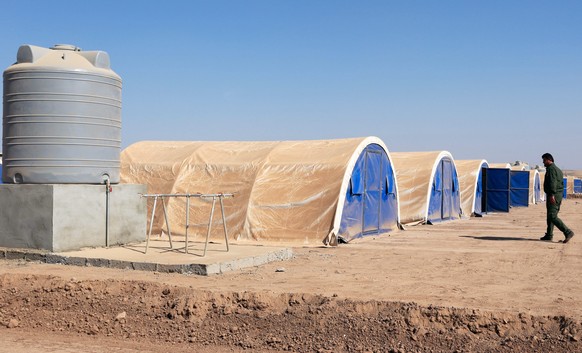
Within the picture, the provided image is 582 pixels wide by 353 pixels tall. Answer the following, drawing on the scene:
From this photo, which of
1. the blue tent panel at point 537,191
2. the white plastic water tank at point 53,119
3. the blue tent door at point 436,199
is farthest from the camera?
the blue tent panel at point 537,191

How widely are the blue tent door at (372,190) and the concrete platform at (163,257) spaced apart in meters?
5.12

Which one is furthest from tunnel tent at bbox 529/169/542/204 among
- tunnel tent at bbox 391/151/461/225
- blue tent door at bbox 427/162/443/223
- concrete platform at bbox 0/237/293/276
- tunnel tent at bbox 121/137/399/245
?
concrete platform at bbox 0/237/293/276

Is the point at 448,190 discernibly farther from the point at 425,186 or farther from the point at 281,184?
the point at 281,184

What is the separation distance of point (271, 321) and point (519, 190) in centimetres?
3149

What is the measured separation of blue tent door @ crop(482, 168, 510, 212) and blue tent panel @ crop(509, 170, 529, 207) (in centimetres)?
409

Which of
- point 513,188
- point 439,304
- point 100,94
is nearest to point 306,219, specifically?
point 100,94

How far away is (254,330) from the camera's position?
7.43 m

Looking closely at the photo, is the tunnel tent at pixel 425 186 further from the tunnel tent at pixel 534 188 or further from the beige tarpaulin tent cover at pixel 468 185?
the tunnel tent at pixel 534 188

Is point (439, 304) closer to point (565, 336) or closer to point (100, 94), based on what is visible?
point (565, 336)

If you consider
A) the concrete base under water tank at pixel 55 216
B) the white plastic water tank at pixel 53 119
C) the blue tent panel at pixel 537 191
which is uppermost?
the white plastic water tank at pixel 53 119

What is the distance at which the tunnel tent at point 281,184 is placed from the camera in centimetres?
1599

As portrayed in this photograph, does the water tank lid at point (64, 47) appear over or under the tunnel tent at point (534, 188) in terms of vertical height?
over

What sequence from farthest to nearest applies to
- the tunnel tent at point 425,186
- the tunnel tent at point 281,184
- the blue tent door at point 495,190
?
the blue tent door at point 495,190 → the tunnel tent at point 425,186 → the tunnel tent at point 281,184

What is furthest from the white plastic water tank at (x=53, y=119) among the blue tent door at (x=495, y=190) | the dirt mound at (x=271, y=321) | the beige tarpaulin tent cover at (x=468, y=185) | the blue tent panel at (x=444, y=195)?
the blue tent door at (x=495, y=190)
